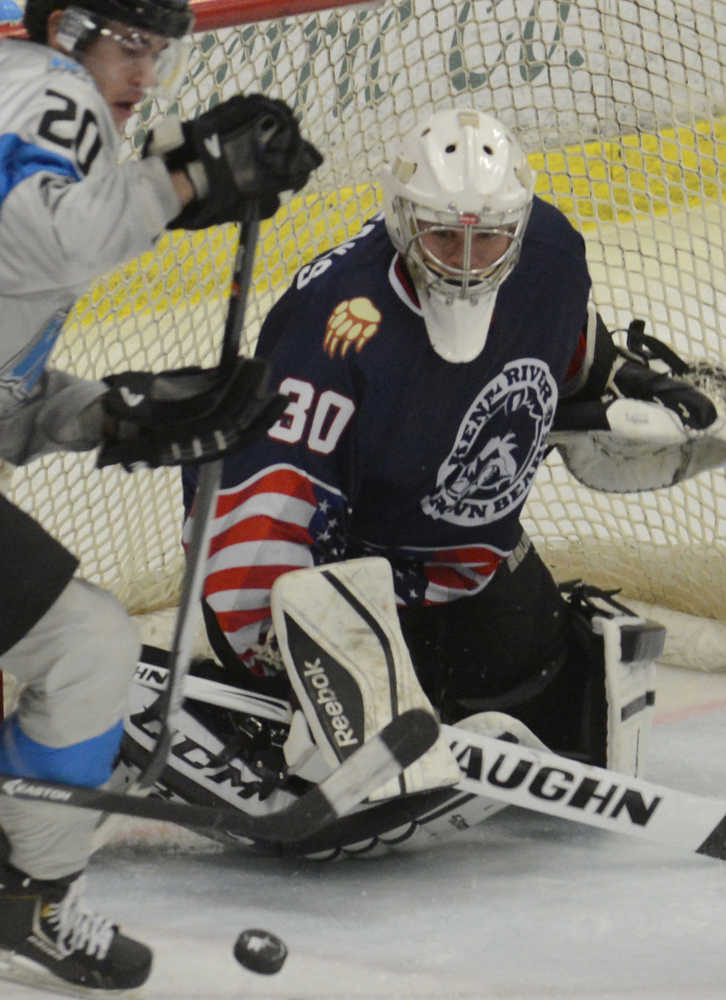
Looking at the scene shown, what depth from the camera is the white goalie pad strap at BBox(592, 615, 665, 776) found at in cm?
223

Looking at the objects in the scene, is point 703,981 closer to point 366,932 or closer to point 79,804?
point 366,932

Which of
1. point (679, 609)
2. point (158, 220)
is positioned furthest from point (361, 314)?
point (679, 609)

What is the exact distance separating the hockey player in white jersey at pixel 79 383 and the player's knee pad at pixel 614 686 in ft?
2.54

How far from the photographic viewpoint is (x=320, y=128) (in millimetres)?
2867

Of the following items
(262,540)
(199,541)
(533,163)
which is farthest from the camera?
(533,163)

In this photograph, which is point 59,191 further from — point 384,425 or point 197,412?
point 384,425

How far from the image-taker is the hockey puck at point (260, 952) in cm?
175

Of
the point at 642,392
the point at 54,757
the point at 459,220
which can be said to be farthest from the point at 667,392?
the point at 54,757

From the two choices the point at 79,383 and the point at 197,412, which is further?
the point at 79,383

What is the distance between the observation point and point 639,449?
7.90 ft

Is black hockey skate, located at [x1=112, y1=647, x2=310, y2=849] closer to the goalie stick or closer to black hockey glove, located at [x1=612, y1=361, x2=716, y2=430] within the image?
the goalie stick

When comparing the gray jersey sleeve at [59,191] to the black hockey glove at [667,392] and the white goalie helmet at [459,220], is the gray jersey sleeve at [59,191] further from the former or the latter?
the black hockey glove at [667,392]

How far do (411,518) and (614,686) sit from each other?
0.37m

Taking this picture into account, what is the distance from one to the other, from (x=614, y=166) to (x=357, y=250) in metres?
1.02
